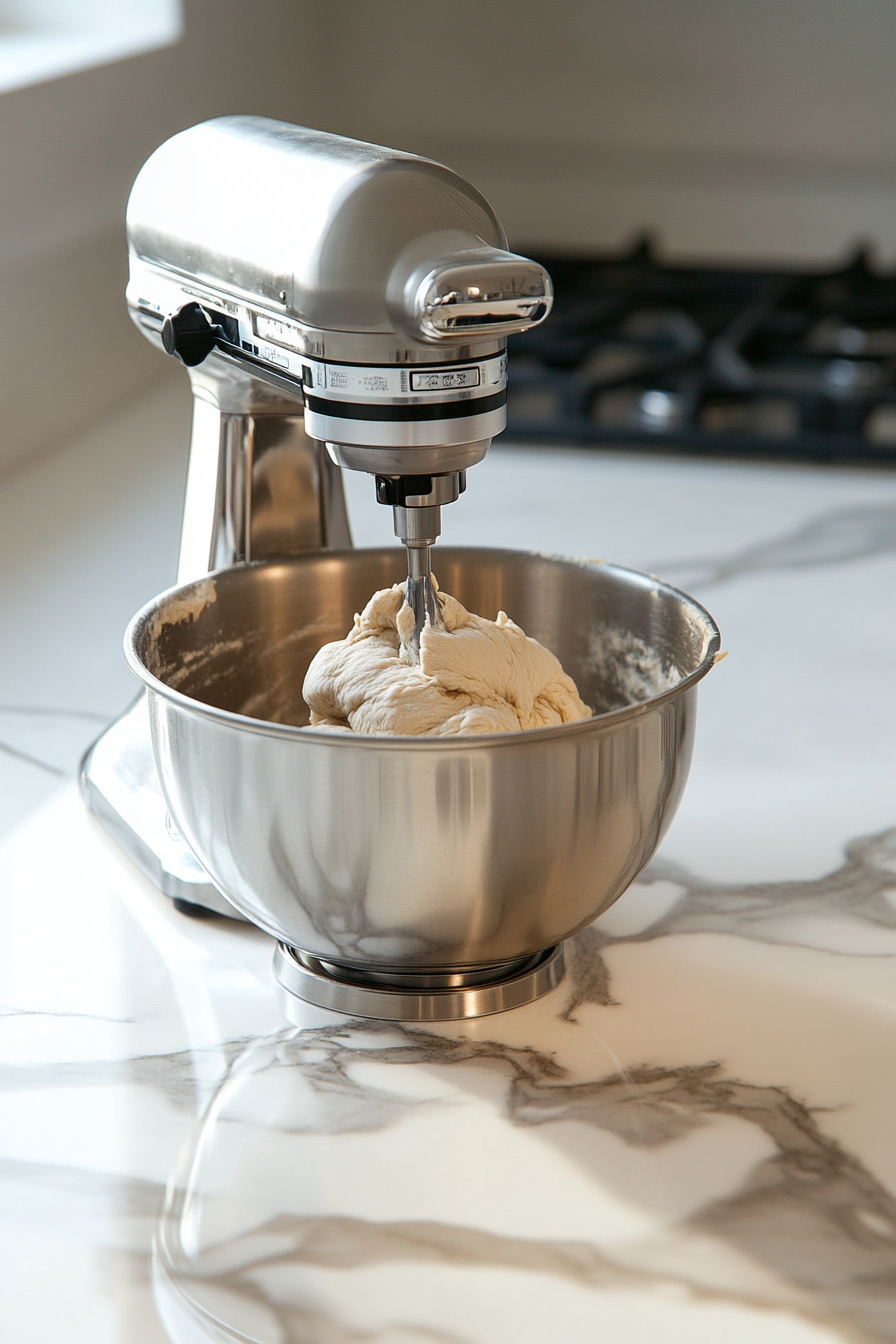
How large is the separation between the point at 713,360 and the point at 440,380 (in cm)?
88

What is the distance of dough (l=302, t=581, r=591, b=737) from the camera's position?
1.91ft

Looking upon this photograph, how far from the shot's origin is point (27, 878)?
67 centimetres

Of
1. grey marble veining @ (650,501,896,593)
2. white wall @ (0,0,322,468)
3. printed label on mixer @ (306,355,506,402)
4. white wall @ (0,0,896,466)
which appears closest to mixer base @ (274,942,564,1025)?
printed label on mixer @ (306,355,506,402)

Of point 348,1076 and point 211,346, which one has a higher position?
point 211,346

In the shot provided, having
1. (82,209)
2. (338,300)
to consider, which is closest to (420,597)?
(338,300)

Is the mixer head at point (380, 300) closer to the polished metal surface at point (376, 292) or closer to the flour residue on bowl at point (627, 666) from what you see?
A: the polished metal surface at point (376, 292)

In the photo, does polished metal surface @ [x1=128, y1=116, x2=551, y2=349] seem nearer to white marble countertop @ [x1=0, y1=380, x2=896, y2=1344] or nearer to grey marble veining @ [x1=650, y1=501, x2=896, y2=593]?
white marble countertop @ [x1=0, y1=380, x2=896, y2=1344]

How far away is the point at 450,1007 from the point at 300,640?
7.9 inches

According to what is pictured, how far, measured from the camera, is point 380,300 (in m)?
0.48

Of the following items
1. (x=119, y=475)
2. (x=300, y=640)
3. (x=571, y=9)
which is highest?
(x=571, y=9)

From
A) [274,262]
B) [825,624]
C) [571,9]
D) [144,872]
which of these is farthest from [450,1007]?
[571,9]

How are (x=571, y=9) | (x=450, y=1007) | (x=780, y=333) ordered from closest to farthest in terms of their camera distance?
(x=450, y=1007)
(x=780, y=333)
(x=571, y=9)

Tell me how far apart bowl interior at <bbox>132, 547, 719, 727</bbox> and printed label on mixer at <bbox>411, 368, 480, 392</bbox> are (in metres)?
0.18

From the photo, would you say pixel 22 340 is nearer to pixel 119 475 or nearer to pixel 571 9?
pixel 119 475
